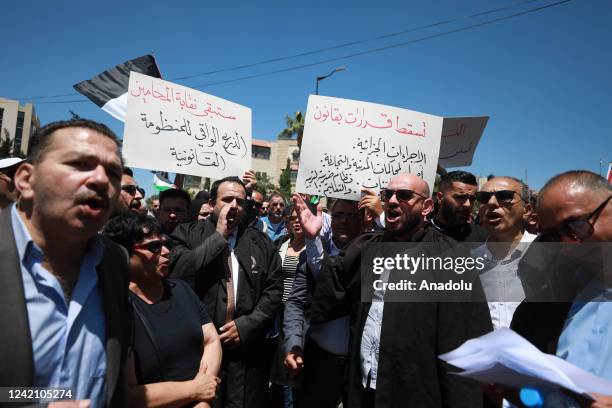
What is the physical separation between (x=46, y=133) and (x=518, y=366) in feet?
5.59

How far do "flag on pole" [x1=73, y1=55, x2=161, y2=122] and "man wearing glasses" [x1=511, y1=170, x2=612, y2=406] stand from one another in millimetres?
4181

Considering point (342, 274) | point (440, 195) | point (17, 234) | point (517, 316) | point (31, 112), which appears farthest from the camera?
point (31, 112)

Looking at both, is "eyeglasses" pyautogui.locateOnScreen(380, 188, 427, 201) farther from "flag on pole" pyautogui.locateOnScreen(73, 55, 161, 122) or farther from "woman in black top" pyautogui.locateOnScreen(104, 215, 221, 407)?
"flag on pole" pyautogui.locateOnScreen(73, 55, 161, 122)

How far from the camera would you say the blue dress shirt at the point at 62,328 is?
123cm

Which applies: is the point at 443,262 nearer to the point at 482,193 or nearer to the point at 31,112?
the point at 482,193

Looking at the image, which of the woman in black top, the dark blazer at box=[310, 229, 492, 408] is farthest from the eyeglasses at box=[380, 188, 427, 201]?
the woman in black top

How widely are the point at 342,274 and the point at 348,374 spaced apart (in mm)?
658

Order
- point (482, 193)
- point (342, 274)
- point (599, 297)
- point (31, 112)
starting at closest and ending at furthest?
point (599, 297)
point (342, 274)
point (482, 193)
point (31, 112)

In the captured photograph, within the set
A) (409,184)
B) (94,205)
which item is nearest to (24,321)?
(94,205)

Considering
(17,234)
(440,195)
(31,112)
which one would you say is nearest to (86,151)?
(17,234)

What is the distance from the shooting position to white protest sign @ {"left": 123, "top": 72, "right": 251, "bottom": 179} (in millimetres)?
3207

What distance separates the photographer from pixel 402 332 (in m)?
2.35

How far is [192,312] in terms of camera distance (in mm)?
2285

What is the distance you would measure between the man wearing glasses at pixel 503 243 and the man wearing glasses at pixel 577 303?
886 millimetres
